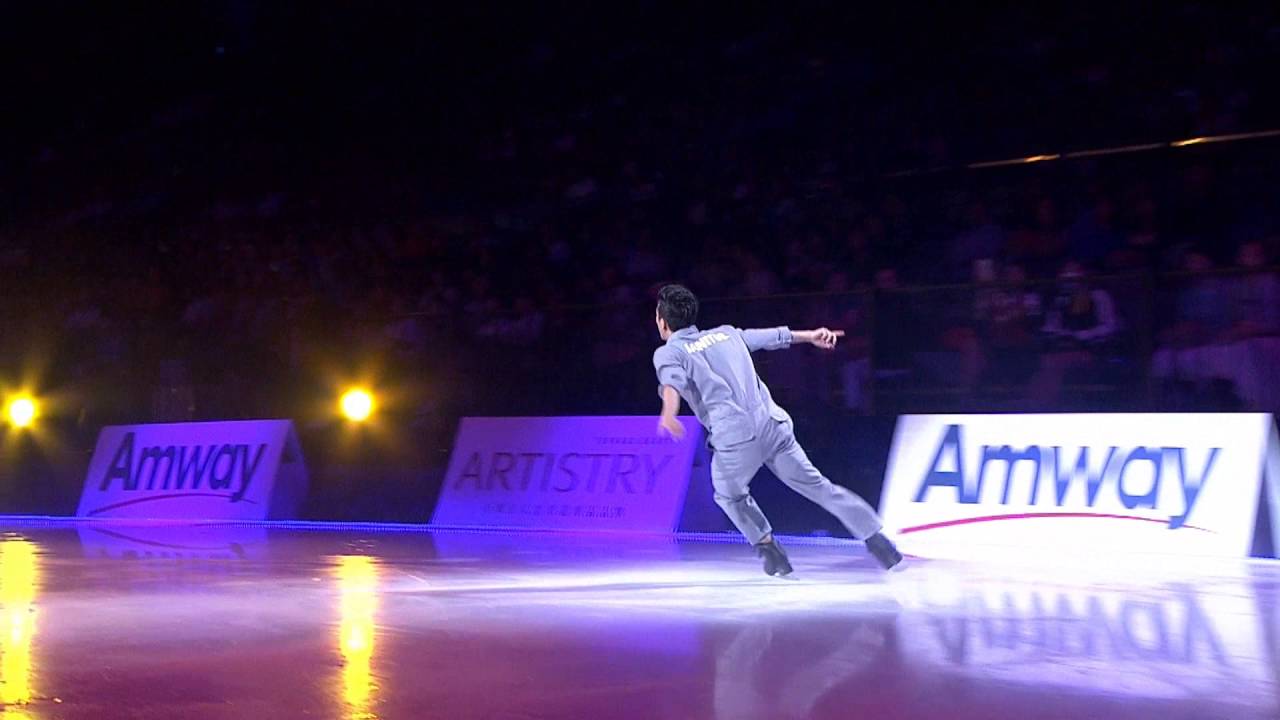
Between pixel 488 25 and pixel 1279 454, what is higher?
pixel 488 25

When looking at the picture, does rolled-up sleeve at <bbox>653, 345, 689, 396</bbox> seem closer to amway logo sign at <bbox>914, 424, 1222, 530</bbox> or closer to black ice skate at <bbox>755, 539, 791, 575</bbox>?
black ice skate at <bbox>755, 539, 791, 575</bbox>

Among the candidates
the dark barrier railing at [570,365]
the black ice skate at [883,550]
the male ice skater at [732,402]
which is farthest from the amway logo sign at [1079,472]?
the male ice skater at [732,402]

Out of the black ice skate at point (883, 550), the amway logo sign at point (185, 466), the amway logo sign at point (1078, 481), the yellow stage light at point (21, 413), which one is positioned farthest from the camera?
the yellow stage light at point (21, 413)

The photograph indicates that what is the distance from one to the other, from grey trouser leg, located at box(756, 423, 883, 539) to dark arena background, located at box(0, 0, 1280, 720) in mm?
191

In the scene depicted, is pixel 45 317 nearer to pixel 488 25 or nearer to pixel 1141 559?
pixel 488 25

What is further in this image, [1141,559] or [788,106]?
[788,106]

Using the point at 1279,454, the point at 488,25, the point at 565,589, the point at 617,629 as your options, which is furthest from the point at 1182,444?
the point at 488,25

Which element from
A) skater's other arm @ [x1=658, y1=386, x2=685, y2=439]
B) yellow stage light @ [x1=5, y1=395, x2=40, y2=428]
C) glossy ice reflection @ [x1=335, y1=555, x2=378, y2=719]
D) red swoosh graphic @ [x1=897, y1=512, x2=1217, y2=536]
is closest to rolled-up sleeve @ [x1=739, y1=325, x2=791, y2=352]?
skater's other arm @ [x1=658, y1=386, x2=685, y2=439]

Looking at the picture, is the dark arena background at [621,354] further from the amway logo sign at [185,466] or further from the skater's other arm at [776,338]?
the skater's other arm at [776,338]

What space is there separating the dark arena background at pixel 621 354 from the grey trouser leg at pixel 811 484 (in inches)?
7.5

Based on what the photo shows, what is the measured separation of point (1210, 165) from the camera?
519 inches

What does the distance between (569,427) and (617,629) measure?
7.57 metres

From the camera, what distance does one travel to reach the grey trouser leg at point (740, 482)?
26.6 ft

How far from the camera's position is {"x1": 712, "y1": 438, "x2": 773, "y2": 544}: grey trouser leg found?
8094 mm
